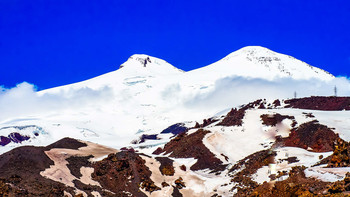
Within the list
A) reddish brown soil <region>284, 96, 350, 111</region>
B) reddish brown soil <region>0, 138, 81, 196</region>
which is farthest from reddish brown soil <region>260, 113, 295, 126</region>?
reddish brown soil <region>0, 138, 81, 196</region>

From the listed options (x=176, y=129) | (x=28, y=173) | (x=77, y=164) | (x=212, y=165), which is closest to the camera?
(x=28, y=173)

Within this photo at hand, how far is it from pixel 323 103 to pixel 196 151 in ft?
114

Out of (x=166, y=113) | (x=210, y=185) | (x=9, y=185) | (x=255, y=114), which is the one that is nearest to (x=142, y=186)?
(x=210, y=185)

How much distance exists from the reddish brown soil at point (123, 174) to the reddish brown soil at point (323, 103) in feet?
140

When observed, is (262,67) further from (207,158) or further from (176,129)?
(207,158)

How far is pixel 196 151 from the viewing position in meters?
46.0

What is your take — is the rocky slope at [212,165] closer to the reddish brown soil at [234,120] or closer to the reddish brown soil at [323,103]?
the reddish brown soil at [234,120]

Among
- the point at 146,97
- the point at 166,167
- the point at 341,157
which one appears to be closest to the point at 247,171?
the point at 166,167

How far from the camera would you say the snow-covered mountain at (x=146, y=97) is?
124 m

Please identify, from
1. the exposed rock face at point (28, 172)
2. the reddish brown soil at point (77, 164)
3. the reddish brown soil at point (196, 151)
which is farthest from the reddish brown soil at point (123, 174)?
the reddish brown soil at point (196, 151)

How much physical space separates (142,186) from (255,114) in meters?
29.3

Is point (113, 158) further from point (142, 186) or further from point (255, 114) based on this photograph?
point (255, 114)

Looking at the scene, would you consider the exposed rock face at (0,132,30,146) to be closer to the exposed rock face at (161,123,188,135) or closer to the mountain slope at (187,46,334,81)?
the exposed rock face at (161,123,188,135)

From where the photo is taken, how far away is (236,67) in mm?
165000
